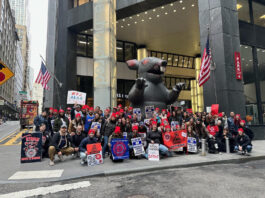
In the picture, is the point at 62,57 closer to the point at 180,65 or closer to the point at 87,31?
the point at 87,31

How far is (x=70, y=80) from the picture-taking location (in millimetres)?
24453

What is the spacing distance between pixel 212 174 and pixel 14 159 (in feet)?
24.7

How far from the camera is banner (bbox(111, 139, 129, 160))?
289 inches

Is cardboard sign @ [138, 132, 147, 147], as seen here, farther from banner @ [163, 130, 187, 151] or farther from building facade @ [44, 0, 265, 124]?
building facade @ [44, 0, 265, 124]

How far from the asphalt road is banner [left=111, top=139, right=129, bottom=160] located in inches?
56.1

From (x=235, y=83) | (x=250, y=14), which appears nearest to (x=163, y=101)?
(x=235, y=83)

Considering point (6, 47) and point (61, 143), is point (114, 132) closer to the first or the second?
point (61, 143)

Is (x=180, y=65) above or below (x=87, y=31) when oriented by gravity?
below

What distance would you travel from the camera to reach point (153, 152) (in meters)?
7.75

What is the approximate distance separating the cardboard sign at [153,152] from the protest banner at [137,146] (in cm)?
36

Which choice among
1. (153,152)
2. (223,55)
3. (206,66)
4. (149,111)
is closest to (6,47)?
(149,111)

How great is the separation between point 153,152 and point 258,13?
680 inches

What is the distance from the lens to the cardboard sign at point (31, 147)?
7.55 metres

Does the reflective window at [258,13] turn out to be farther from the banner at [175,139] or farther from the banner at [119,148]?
the banner at [119,148]
